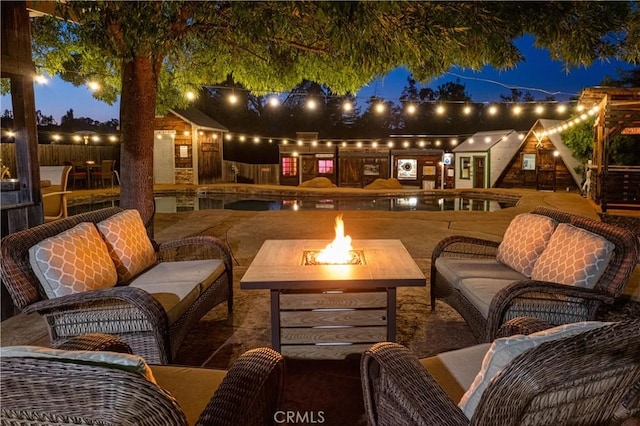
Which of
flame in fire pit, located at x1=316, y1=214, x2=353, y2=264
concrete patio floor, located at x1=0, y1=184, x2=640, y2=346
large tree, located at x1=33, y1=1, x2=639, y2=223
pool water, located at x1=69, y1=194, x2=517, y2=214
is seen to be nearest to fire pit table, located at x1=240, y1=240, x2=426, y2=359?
flame in fire pit, located at x1=316, y1=214, x2=353, y2=264

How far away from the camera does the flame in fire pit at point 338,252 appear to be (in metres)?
3.27

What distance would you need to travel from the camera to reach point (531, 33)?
204 inches

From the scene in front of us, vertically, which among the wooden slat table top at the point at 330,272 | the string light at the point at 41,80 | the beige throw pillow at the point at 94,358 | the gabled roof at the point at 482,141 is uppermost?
the string light at the point at 41,80

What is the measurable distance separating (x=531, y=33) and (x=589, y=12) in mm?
569

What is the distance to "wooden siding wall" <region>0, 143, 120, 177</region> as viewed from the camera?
1697 centimetres

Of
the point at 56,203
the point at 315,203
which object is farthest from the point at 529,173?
the point at 56,203

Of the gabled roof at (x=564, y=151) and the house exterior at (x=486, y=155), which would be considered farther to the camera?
the house exterior at (x=486, y=155)

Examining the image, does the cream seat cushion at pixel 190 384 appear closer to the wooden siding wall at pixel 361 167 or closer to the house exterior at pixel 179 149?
the house exterior at pixel 179 149

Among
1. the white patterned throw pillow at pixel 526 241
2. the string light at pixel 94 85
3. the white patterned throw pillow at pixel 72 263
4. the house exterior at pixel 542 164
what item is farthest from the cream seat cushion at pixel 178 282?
the house exterior at pixel 542 164

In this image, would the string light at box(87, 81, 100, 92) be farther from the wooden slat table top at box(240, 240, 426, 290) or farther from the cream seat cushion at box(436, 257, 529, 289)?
the cream seat cushion at box(436, 257, 529, 289)

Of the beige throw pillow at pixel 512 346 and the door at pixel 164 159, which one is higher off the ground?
the door at pixel 164 159

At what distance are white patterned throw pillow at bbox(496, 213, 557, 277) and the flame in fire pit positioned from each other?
120 cm

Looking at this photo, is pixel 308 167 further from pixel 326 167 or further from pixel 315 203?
pixel 315 203

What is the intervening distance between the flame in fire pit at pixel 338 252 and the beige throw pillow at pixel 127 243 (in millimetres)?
1334
